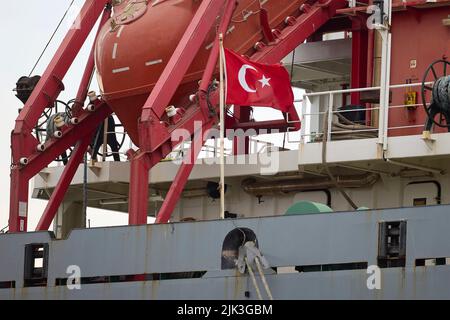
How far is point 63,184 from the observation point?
80.8ft

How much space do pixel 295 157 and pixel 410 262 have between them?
14.5ft

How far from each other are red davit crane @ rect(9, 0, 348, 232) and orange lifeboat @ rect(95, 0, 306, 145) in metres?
0.01

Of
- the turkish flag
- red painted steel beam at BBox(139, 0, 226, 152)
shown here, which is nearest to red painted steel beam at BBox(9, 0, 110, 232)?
red painted steel beam at BBox(139, 0, 226, 152)

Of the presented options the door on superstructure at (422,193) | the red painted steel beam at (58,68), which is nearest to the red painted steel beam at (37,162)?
the red painted steel beam at (58,68)

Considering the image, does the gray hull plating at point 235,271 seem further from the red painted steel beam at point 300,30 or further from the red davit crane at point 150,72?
the red painted steel beam at point 300,30

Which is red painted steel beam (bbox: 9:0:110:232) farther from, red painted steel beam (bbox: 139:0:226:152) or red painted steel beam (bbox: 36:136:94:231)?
red painted steel beam (bbox: 139:0:226:152)

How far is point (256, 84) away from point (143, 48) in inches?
66.1

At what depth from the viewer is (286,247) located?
66.0 ft

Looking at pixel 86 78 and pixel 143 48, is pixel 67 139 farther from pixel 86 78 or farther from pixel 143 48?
pixel 143 48

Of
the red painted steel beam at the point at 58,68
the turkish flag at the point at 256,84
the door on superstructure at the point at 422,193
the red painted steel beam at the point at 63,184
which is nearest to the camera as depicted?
the door on superstructure at the point at 422,193

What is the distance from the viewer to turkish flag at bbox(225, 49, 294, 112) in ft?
73.5

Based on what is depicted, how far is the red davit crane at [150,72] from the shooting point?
22312 millimetres

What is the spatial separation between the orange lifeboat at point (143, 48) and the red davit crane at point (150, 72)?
1 cm

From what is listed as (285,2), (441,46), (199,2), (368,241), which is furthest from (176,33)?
(368,241)
